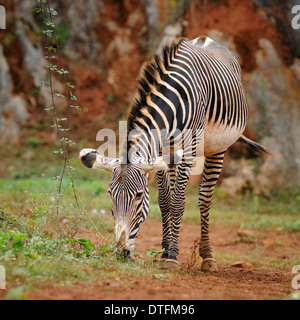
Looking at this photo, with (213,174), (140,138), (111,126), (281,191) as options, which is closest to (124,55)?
Answer: (111,126)

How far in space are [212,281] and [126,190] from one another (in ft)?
4.42

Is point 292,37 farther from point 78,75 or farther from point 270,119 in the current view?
point 78,75

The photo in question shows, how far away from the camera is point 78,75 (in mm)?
17625

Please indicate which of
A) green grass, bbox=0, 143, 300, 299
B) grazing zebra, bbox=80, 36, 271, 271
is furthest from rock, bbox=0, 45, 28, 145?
grazing zebra, bbox=80, 36, 271, 271

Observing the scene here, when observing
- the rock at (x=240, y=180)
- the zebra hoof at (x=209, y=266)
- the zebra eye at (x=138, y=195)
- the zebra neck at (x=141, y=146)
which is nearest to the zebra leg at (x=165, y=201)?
the zebra hoof at (x=209, y=266)

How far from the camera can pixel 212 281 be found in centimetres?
465


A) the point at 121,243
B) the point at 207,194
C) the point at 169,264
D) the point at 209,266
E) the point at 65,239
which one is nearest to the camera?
the point at 121,243

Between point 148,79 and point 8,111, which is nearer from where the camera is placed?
point 148,79

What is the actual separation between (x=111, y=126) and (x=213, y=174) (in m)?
10.5

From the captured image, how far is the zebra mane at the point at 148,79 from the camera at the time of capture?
4891 millimetres

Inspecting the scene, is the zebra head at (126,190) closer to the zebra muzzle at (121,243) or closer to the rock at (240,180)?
A: the zebra muzzle at (121,243)

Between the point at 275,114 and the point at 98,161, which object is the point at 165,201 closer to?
the point at 98,161

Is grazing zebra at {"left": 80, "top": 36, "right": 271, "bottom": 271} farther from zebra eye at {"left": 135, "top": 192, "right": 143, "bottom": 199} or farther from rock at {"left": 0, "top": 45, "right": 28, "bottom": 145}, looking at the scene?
rock at {"left": 0, "top": 45, "right": 28, "bottom": 145}

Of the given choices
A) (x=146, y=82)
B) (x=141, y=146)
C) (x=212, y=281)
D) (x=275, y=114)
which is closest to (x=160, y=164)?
(x=141, y=146)
